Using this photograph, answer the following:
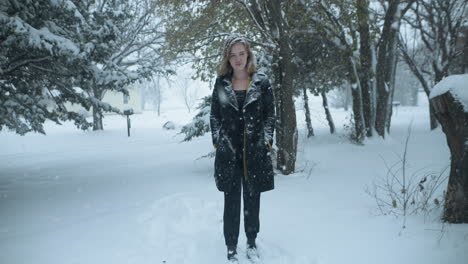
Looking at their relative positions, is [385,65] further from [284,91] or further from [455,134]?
[455,134]

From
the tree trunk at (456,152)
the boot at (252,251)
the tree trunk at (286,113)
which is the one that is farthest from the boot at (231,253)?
the tree trunk at (286,113)

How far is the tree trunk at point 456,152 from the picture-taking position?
2979mm

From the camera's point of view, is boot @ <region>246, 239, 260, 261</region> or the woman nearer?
the woman

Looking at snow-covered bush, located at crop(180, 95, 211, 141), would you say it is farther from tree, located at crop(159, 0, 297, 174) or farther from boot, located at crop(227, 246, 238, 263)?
boot, located at crop(227, 246, 238, 263)

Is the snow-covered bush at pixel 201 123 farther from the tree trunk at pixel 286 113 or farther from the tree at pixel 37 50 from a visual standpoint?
the tree at pixel 37 50

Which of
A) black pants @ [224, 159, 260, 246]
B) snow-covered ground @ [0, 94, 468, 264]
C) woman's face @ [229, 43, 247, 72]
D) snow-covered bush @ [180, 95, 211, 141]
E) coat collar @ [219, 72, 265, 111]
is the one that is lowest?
snow-covered ground @ [0, 94, 468, 264]

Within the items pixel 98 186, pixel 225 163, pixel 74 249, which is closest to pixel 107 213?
pixel 74 249

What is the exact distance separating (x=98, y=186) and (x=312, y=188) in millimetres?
4379

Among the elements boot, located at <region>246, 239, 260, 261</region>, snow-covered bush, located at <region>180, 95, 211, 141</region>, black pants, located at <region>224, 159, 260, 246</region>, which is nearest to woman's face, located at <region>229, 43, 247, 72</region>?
black pants, located at <region>224, 159, 260, 246</region>

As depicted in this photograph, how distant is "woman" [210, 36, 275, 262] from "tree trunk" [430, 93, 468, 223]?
1.75 m

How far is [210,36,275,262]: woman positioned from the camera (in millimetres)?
2848

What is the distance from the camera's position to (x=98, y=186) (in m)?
6.50

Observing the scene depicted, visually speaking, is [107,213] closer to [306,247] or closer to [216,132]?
[216,132]

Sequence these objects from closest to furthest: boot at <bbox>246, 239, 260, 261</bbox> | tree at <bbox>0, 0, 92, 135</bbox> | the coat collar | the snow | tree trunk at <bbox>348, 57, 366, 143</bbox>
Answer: the coat collar → the snow → boot at <bbox>246, 239, 260, 261</bbox> → tree at <bbox>0, 0, 92, 135</bbox> → tree trunk at <bbox>348, 57, 366, 143</bbox>
